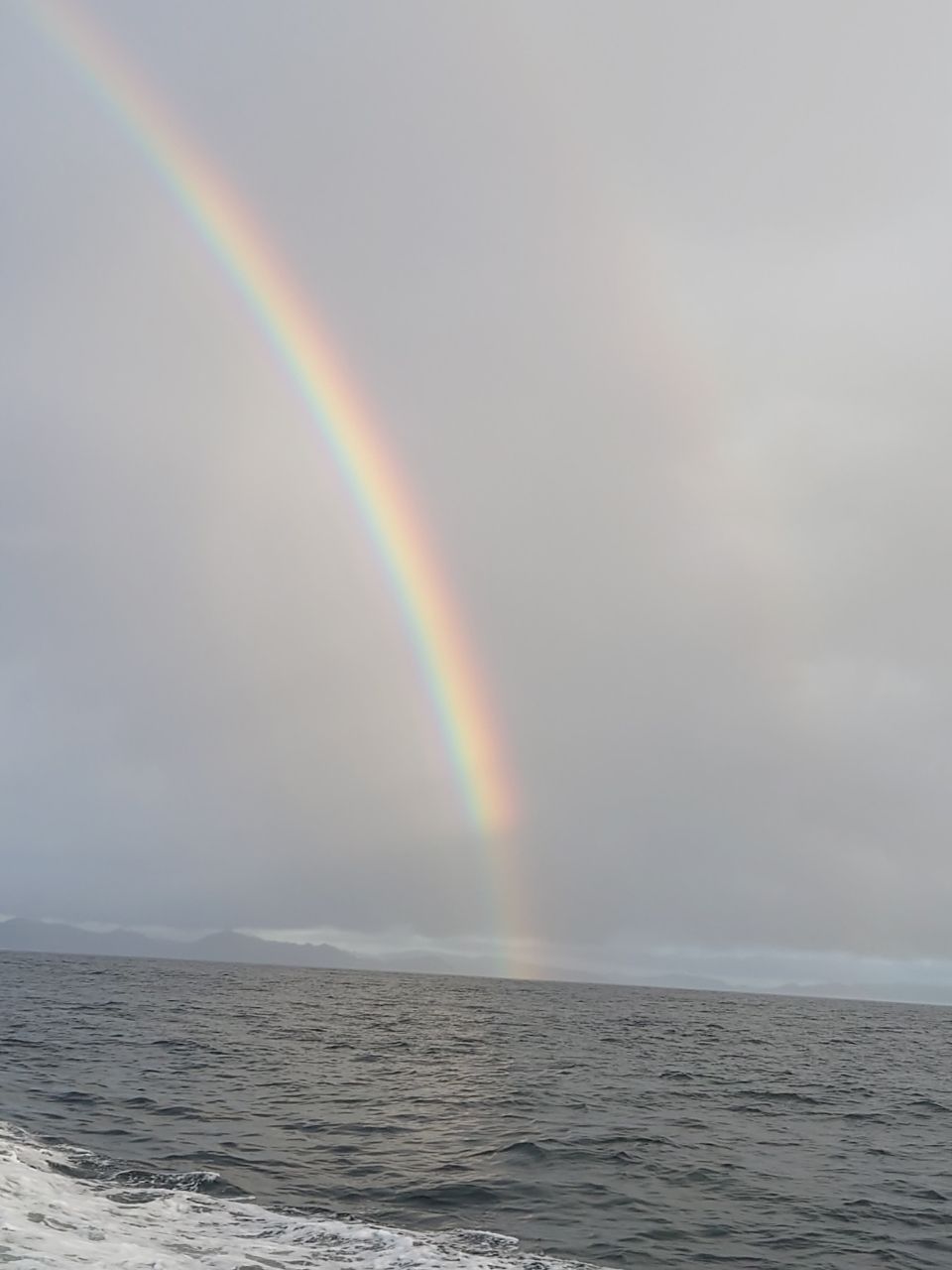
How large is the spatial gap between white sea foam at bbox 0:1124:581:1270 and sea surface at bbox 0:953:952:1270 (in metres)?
0.05

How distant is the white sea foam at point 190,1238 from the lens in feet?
39.0

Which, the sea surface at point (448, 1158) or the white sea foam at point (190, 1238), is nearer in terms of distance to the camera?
the white sea foam at point (190, 1238)

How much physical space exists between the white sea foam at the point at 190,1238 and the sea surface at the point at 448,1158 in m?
0.05

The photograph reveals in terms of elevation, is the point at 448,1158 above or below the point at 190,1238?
below

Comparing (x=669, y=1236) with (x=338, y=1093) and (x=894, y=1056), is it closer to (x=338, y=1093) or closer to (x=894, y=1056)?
(x=338, y=1093)

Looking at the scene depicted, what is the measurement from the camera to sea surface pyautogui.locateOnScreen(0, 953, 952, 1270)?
1364 cm

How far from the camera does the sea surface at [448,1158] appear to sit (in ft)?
44.8

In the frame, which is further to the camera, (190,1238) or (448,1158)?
(448,1158)

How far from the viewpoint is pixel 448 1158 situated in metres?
19.8

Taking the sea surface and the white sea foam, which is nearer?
the white sea foam

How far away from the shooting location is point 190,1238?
13.0 m

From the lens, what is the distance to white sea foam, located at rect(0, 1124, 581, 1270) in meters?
11.9

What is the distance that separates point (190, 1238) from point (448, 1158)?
26.4 feet

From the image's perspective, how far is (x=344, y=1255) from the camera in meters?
12.8
